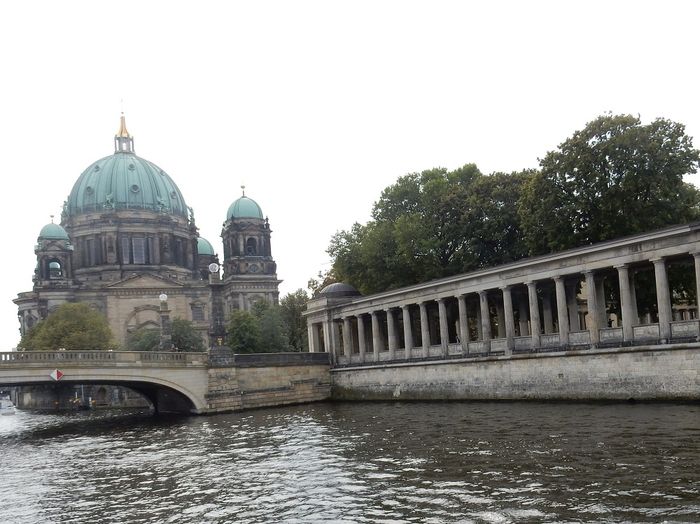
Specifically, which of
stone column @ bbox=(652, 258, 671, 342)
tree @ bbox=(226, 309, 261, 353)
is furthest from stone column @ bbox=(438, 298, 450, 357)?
tree @ bbox=(226, 309, 261, 353)

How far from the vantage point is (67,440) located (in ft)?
137

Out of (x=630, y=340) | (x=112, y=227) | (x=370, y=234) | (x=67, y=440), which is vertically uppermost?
(x=112, y=227)

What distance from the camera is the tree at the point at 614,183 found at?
44.0 metres

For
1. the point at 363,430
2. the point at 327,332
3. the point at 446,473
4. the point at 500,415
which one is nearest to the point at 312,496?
the point at 446,473

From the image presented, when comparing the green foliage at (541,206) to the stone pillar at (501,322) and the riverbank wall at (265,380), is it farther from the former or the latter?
the riverbank wall at (265,380)

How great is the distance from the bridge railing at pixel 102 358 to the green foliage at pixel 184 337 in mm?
33730

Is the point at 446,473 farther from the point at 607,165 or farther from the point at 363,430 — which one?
the point at 607,165

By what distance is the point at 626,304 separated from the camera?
37.4 m

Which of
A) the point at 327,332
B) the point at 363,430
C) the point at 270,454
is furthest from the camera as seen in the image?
the point at 327,332

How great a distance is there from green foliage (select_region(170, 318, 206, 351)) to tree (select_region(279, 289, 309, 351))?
33.1 feet

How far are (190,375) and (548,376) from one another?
23.7 m

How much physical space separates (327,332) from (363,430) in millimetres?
28386

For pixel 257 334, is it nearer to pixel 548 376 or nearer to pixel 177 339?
pixel 177 339

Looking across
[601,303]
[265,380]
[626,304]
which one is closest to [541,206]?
[601,303]
